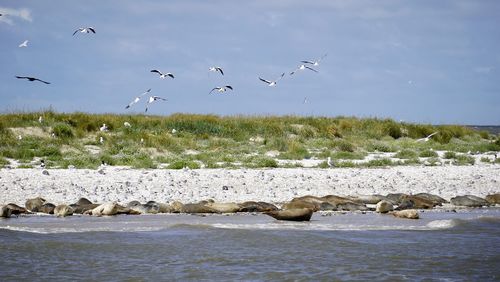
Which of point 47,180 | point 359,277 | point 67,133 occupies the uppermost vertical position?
point 67,133

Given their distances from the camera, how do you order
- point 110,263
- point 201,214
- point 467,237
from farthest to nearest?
point 201,214
point 467,237
point 110,263

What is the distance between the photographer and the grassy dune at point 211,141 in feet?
74.0

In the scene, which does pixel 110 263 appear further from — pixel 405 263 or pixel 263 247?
pixel 405 263

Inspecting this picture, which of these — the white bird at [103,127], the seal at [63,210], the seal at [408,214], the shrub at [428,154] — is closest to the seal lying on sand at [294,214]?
the seal at [408,214]

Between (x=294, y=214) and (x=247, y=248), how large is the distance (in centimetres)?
282

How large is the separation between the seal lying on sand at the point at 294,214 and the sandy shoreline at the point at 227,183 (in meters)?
2.27

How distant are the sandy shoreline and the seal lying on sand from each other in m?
2.27

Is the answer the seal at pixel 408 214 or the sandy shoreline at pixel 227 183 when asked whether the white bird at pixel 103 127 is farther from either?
the seal at pixel 408 214

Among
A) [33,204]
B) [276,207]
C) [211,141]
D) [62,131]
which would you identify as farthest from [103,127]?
[276,207]

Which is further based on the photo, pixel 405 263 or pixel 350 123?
pixel 350 123

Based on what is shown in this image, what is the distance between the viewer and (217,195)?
1622 cm

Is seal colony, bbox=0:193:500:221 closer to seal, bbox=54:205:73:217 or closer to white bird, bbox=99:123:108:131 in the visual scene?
seal, bbox=54:205:73:217

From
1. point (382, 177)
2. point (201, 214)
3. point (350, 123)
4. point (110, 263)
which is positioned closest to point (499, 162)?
point (382, 177)

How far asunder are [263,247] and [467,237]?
157 inches
